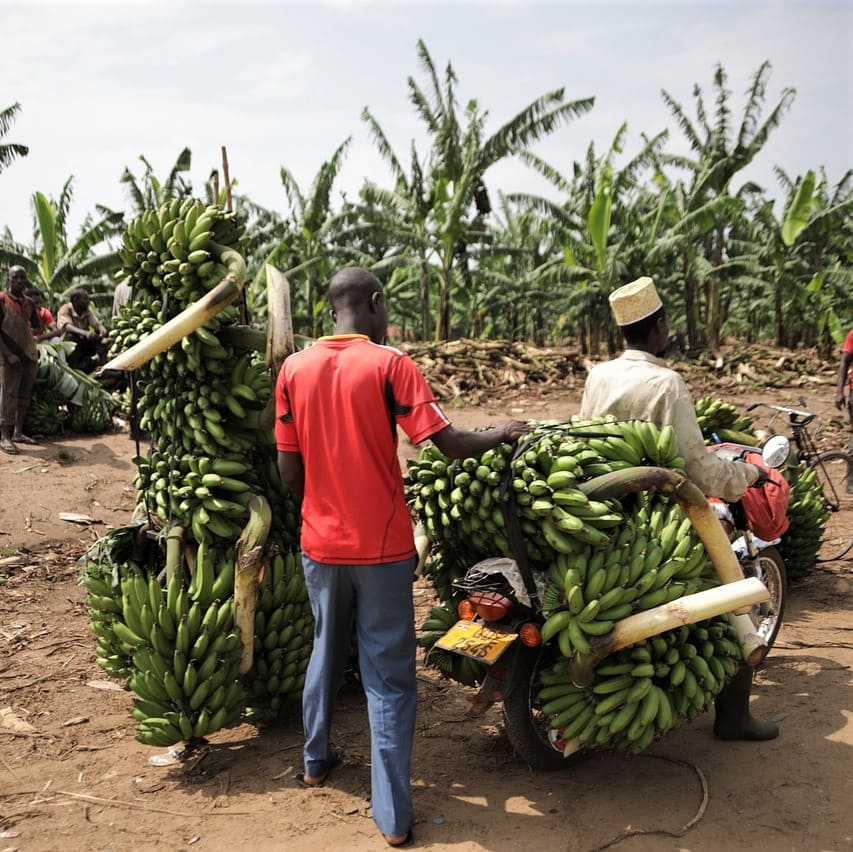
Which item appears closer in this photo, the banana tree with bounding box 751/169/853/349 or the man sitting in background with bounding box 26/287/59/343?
the man sitting in background with bounding box 26/287/59/343

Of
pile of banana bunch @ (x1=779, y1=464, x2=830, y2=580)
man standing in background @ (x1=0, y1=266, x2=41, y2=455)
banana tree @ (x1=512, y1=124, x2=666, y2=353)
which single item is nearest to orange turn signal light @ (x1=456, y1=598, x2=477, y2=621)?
pile of banana bunch @ (x1=779, y1=464, x2=830, y2=580)

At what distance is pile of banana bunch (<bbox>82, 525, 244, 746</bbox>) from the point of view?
137 inches

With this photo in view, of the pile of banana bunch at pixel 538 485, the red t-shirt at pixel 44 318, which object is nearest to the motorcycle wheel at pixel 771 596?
the pile of banana bunch at pixel 538 485

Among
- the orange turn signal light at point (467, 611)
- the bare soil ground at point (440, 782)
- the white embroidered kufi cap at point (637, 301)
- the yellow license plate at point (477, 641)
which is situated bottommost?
the bare soil ground at point (440, 782)

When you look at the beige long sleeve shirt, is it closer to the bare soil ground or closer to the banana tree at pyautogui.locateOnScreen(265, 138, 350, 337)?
the bare soil ground

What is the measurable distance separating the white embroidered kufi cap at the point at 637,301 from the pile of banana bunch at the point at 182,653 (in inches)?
85.3

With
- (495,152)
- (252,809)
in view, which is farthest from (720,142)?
(252,809)

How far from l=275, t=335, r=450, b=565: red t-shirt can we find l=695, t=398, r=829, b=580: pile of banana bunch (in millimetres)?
2991

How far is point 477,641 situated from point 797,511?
359 cm

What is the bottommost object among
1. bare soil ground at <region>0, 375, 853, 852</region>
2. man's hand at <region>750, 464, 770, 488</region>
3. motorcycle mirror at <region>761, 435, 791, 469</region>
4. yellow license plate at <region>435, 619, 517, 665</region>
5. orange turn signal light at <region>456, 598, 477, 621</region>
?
bare soil ground at <region>0, 375, 853, 852</region>

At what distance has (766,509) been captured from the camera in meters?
4.59

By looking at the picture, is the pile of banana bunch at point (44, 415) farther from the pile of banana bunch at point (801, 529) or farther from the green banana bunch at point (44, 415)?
the pile of banana bunch at point (801, 529)

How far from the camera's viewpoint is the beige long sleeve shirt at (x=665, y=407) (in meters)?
3.61

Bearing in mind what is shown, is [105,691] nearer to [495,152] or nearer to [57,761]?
[57,761]
